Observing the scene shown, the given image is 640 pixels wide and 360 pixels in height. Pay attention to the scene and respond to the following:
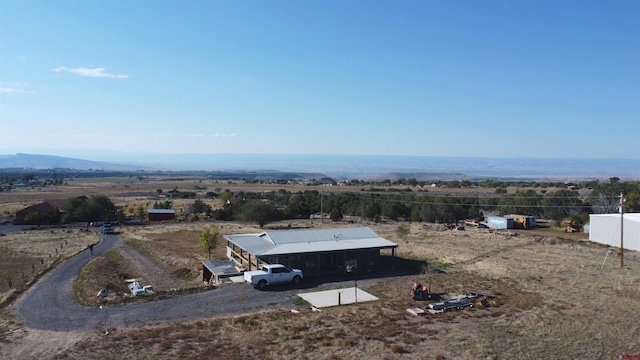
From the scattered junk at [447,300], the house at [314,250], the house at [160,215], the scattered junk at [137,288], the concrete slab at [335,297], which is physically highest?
the house at [314,250]

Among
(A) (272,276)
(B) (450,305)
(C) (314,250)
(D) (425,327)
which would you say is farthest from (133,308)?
(B) (450,305)

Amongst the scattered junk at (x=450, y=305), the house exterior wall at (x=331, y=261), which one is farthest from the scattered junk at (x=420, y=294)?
the house exterior wall at (x=331, y=261)

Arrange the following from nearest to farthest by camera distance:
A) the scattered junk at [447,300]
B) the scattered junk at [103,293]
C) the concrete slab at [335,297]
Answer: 1. the scattered junk at [447,300]
2. the concrete slab at [335,297]
3. the scattered junk at [103,293]

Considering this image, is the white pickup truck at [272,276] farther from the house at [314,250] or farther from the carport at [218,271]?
the carport at [218,271]

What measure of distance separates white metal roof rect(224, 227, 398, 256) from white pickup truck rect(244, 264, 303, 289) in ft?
4.84

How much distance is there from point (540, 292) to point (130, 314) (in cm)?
2000

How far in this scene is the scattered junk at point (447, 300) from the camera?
21.0m

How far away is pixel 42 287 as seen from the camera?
26562 mm

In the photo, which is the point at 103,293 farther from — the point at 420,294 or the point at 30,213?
the point at 30,213

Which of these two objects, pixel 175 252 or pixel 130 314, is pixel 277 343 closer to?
pixel 130 314

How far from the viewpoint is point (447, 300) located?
2259cm

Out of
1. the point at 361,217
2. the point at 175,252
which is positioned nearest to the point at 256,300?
the point at 175,252

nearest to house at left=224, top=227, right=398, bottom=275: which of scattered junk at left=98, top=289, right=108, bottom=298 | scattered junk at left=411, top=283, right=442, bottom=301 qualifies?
scattered junk at left=411, top=283, right=442, bottom=301

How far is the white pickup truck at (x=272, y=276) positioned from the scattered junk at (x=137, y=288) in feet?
18.5
